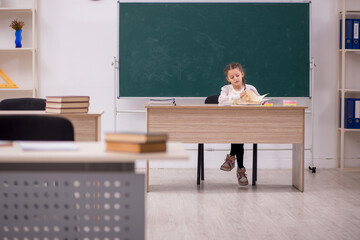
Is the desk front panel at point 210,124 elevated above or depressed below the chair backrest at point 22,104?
below

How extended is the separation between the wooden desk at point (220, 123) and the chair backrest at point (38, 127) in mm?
2265

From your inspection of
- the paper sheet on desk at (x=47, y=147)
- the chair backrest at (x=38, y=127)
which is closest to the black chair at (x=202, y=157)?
the chair backrest at (x=38, y=127)

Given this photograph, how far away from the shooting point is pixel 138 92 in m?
5.59

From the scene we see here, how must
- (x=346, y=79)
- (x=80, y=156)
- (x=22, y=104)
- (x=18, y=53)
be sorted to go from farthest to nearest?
(x=346, y=79)
(x=18, y=53)
(x=22, y=104)
(x=80, y=156)

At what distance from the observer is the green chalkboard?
5590 mm

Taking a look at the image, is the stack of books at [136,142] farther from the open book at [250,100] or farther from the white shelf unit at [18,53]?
the white shelf unit at [18,53]

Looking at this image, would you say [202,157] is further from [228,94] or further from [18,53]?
[18,53]

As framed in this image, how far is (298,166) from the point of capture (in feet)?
14.7

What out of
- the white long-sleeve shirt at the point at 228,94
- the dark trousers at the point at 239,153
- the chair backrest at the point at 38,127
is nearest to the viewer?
the chair backrest at the point at 38,127

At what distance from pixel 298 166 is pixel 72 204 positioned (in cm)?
319

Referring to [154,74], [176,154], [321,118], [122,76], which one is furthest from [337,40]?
[176,154]

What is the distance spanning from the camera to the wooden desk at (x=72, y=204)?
1632 mm

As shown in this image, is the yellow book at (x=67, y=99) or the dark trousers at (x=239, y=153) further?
the dark trousers at (x=239, y=153)

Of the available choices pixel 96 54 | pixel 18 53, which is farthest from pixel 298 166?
pixel 18 53
